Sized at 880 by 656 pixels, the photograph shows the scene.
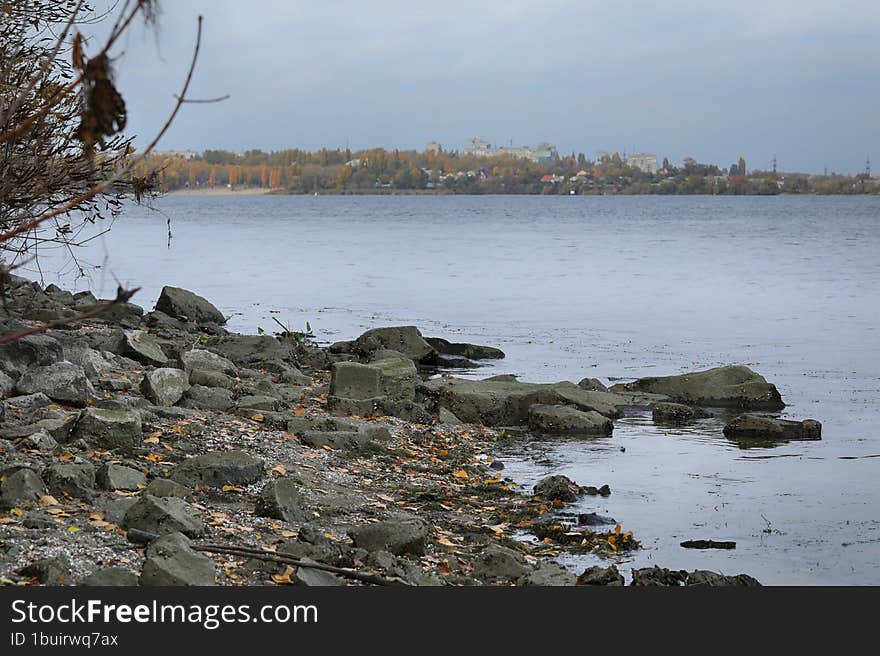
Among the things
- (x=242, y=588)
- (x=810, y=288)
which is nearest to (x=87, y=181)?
(x=242, y=588)

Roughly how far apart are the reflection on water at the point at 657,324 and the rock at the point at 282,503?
10.1 ft

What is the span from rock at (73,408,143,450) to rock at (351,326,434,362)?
36.2ft

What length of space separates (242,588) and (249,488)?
2.86 meters

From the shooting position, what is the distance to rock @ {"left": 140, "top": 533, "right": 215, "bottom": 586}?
6.50m

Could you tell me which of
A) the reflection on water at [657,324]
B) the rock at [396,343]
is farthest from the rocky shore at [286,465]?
the rock at [396,343]

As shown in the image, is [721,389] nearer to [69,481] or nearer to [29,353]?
[29,353]

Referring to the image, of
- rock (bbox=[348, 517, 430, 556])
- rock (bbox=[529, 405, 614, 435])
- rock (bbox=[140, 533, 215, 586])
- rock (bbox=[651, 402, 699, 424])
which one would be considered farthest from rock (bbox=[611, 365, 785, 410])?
rock (bbox=[140, 533, 215, 586])

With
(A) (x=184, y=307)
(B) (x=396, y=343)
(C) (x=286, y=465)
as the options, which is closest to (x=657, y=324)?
(B) (x=396, y=343)

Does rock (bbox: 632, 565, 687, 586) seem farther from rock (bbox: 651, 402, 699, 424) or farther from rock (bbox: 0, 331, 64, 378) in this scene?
rock (bbox: 651, 402, 699, 424)

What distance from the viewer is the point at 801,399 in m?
18.6

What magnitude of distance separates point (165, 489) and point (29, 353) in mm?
4109

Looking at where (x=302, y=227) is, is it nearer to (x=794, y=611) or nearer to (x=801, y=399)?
(x=801, y=399)

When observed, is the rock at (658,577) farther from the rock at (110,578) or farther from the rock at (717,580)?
the rock at (110,578)

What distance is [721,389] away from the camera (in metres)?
17.9
